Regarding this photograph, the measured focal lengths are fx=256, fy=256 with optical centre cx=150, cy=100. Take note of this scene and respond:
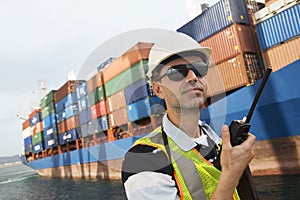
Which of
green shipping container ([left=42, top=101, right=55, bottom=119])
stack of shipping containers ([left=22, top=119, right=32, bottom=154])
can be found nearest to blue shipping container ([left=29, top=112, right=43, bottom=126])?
green shipping container ([left=42, top=101, right=55, bottom=119])

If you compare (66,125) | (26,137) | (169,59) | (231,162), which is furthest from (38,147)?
(231,162)

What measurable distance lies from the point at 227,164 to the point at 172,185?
280mm

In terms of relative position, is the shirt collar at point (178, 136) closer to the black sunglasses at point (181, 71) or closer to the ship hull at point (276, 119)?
the black sunglasses at point (181, 71)

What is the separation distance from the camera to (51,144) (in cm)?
3981

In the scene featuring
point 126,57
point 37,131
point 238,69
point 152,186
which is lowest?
point 152,186

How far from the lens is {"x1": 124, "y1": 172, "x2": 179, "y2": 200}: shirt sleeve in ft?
3.88

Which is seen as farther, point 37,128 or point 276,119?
point 37,128

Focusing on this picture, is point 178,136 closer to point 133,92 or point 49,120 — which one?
point 133,92

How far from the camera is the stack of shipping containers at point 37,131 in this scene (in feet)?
147

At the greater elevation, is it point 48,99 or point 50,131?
point 48,99

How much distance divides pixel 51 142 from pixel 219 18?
108 feet

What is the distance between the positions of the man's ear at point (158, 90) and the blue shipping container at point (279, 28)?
1439 centimetres

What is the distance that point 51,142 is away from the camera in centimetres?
3984

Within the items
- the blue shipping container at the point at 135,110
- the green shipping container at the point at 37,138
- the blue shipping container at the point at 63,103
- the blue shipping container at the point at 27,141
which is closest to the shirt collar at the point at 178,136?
the blue shipping container at the point at 135,110
